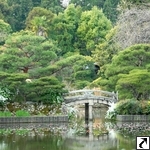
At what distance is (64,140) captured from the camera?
17.3 metres

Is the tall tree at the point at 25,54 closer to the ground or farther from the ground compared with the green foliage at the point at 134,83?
farther from the ground

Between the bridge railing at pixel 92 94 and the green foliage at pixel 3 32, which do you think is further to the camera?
the green foliage at pixel 3 32

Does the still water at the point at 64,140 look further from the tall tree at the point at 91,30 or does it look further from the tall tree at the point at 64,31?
the tall tree at the point at 91,30

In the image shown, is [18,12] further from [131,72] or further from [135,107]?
[135,107]

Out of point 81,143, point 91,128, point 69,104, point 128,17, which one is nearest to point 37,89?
point 69,104

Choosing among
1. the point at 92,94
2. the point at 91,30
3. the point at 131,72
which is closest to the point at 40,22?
the point at 91,30

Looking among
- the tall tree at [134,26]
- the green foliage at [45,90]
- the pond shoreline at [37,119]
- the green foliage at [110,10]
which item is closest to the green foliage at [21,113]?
the pond shoreline at [37,119]

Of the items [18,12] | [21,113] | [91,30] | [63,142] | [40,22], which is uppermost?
[18,12]

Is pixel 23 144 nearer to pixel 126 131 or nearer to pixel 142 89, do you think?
pixel 126 131

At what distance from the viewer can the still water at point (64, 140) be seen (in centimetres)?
1524

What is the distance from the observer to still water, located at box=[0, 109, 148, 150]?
15.2 m

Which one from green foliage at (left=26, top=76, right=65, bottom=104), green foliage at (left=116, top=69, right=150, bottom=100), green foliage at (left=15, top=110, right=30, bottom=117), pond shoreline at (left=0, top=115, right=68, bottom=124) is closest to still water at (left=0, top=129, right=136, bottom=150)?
pond shoreline at (left=0, top=115, right=68, bottom=124)

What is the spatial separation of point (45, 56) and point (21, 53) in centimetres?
145

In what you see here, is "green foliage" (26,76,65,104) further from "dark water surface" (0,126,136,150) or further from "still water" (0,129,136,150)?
"still water" (0,129,136,150)
